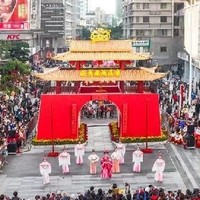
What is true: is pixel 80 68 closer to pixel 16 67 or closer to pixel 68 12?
pixel 16 67

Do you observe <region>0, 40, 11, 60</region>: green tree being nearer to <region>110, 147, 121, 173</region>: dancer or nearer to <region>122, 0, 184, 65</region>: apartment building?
<region>122, 0, 184, 65</region>: apartment building

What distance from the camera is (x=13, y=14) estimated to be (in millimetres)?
44938

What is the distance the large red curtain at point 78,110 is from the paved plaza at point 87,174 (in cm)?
75

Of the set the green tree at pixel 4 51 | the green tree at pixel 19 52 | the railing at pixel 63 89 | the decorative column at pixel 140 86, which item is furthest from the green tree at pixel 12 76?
the green tree at pixel 19 52

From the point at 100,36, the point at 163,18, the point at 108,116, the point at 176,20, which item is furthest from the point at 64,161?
the point at 176,20

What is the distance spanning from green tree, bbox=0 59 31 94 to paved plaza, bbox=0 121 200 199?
39.8ft

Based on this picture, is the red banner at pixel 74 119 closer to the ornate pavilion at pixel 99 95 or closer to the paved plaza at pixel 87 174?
the ornate pavilion at pixel 99 95

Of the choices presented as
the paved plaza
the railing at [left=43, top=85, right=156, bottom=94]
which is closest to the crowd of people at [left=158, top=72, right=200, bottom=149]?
the paved plaza

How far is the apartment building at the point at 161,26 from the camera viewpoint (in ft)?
233

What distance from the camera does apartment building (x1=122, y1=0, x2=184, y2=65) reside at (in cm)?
7094

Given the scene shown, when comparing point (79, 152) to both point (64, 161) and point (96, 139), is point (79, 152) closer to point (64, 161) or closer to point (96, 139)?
point (64, 161)

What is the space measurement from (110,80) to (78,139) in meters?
3.62

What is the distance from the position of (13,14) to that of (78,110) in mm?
18477

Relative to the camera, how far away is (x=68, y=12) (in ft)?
358
